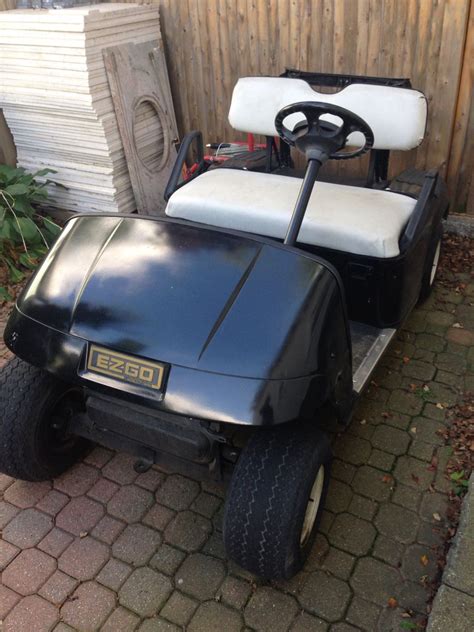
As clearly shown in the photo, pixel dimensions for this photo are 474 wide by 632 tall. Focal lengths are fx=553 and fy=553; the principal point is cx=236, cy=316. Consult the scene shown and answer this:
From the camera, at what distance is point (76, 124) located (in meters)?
4.17

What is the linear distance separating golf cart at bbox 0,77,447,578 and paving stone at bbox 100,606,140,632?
46cm

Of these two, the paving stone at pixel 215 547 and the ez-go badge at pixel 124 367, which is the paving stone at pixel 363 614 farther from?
the ez-go badge at pixel 124 367

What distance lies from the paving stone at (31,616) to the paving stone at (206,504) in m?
0.65

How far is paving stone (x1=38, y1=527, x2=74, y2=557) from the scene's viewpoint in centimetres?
221

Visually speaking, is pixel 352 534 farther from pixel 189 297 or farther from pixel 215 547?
pixel 189 297

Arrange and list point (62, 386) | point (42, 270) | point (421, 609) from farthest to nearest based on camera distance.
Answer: point (62, 386) < point (42, 270) < point (421, 609)

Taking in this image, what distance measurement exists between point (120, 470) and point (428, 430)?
146cm

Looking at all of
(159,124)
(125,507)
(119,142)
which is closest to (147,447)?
(125,507)

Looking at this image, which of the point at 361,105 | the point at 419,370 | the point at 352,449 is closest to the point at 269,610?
the point at 352,449

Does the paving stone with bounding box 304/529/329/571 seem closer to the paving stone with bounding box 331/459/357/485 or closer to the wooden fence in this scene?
the paving stone with bounding box 331/459/357/485

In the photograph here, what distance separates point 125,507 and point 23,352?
84cm

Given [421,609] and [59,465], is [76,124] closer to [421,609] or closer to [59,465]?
[59,465]

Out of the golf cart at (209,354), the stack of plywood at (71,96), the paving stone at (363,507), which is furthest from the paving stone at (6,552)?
the stack of plywood at (71,96)

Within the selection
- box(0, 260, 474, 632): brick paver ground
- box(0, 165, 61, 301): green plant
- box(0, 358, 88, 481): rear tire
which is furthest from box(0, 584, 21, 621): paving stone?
box(0, 165, 61, 301): green plant
